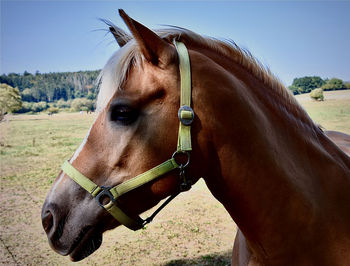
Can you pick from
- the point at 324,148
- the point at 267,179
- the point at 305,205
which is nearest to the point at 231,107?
the point at 267,179

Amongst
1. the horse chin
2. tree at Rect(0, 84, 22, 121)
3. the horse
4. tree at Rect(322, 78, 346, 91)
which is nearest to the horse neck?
the horse

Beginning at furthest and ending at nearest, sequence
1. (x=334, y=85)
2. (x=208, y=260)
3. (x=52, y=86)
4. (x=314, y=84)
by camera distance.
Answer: (x=52, y=86) < (x=314, y=84) < (x=334, y=85) < (x=208, y=260)

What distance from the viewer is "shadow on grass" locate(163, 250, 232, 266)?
420 centimetres

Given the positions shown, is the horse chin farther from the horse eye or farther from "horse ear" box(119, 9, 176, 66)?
"horse ear" box(119, 9, 176, 66)

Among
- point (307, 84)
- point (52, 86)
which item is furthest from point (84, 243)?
point (52, 86)

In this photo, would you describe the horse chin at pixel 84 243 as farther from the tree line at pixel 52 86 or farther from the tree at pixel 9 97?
the tree line at pixel 52 86

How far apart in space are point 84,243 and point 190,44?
4.23 ft

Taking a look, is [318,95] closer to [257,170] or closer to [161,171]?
[257,170]

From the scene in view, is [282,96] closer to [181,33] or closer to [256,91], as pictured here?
[256,91]

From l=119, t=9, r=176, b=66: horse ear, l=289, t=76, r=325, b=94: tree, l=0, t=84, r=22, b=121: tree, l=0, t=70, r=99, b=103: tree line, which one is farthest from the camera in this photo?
l=0, t=70, r=99, b=103: tree line

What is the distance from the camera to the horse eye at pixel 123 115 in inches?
51.4

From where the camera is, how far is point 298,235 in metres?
1.39

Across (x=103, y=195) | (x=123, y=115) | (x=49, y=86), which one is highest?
(x=123, y=115)

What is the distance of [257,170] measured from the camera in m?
1.36
